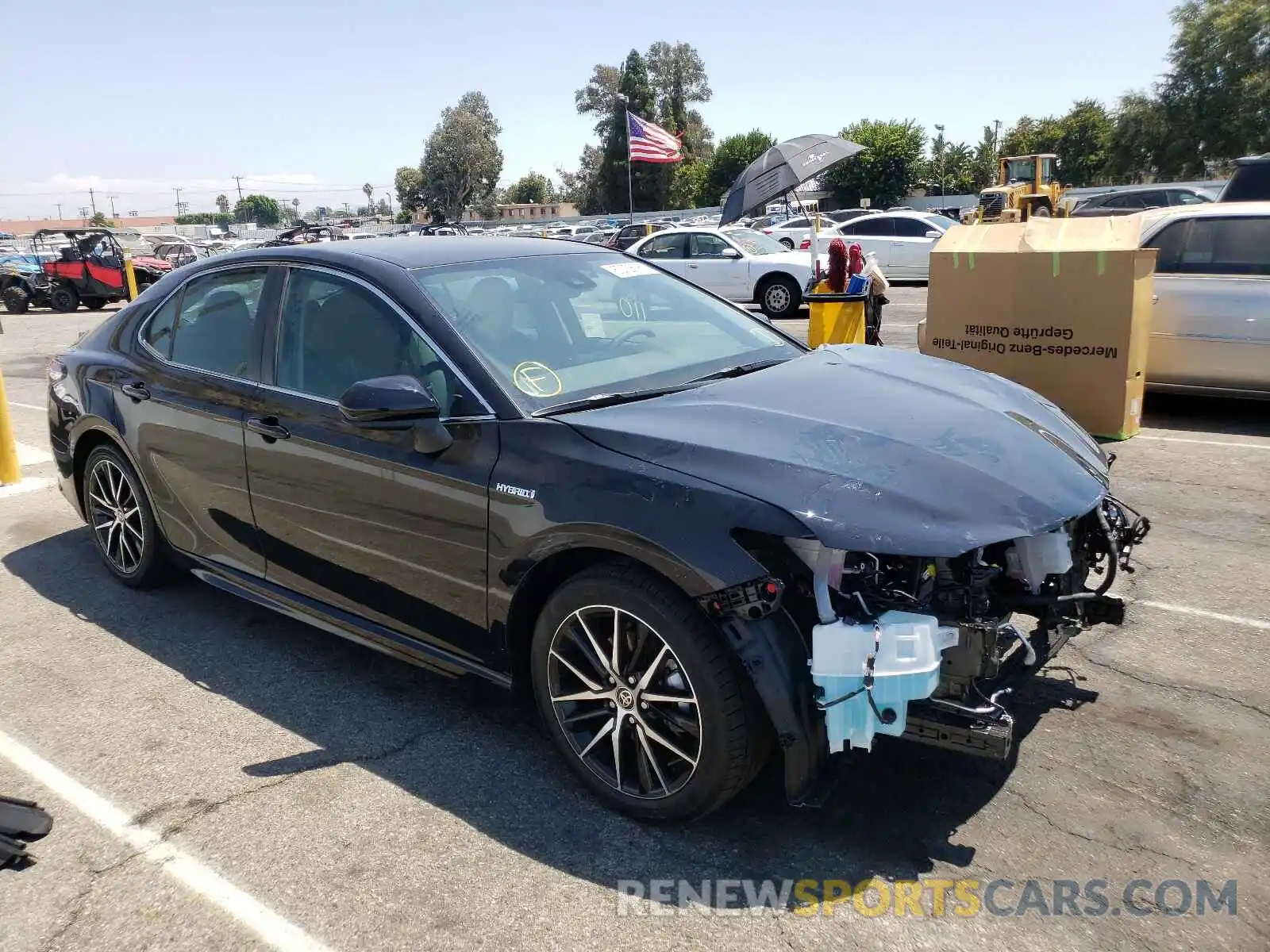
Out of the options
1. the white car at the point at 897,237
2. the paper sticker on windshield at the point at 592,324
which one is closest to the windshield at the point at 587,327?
the paper sticker on windshield at the point at 592,324

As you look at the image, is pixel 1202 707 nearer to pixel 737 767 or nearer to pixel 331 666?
pixel 737 767

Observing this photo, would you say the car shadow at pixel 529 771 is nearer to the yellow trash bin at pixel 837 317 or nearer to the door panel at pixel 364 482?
the door panel at pixel 364 482

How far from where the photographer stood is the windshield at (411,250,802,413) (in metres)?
3.43

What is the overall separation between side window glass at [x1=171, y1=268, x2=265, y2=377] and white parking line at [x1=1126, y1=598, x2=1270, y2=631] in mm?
4042

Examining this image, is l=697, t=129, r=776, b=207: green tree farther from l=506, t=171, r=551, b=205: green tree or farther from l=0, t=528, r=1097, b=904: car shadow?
l=0, t=528, r=1097, b=904: car shadow

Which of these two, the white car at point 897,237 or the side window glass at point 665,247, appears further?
the white car at point 897,237

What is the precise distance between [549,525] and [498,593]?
35 cm

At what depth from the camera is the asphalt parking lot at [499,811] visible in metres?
Answer: 2.59

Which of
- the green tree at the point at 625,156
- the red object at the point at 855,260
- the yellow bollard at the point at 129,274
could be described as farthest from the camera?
the green tree at the point at 625,156

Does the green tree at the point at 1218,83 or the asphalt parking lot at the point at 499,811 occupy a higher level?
the green tree at the point at 1218,83

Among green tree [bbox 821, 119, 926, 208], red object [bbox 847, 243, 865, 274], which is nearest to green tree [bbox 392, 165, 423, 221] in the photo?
green tree [bbox 821, 119, 926, 208]

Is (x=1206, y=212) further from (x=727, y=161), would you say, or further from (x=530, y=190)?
(x=530, y=190)

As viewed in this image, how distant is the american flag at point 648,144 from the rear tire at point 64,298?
48.0 ft

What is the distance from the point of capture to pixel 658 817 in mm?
2936
